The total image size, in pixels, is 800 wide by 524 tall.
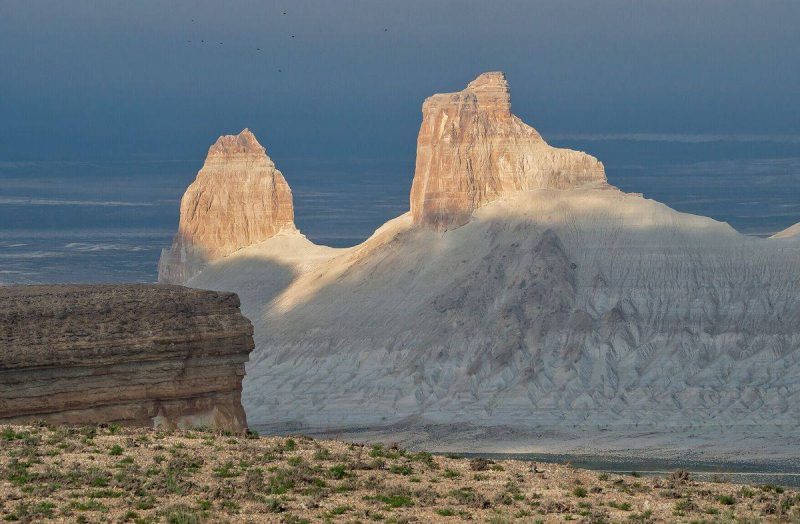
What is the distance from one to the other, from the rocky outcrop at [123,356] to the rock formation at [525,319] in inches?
2808

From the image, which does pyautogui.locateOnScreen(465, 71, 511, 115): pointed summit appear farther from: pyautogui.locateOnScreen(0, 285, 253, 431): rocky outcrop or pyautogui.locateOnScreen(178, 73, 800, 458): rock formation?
pyautogui.locateOnScreen(0, 285, 253, 431): rocky outcrop

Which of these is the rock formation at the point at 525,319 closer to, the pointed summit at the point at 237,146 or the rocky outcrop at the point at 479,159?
the rocky outcrop at the point at 479,159

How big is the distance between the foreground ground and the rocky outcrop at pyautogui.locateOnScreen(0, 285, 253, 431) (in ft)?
20.5

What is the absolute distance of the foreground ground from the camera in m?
30.0

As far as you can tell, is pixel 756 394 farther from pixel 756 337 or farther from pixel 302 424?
pixel 302 424

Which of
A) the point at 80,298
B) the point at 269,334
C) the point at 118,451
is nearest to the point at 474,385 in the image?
the point at 269,334

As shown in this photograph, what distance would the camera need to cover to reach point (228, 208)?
18688cm

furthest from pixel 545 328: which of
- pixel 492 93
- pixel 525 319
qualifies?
pixel 492 93

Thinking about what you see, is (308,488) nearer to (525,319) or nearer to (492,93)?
(525,319)

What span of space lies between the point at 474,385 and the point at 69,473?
107 m

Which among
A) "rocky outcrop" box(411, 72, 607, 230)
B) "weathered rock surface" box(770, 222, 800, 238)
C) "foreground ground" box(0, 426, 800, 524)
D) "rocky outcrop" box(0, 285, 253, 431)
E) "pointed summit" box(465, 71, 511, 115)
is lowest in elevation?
"foreground ground" box(0, 426, 800, 524)

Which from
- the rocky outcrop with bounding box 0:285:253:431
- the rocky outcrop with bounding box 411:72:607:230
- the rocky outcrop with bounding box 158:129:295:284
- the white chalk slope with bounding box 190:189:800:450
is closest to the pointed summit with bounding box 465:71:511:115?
the rocky outcrop with bounding box 411:72:607:230

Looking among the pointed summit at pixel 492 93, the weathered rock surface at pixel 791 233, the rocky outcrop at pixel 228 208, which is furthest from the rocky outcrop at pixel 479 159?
the rocky outcrop at pixel 228 208

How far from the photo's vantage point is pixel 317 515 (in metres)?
29.9
